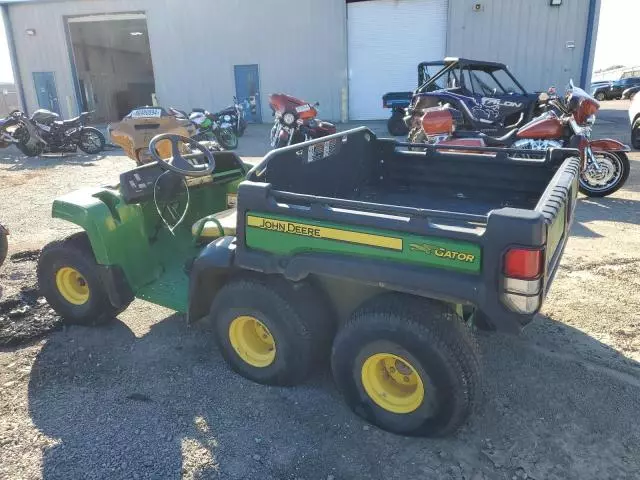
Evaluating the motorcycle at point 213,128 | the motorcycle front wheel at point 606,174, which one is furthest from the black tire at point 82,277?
the motorcycle at point 213,128

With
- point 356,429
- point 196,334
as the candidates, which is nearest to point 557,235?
point 356,429

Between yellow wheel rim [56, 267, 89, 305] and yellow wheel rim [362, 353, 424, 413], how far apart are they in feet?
7.51

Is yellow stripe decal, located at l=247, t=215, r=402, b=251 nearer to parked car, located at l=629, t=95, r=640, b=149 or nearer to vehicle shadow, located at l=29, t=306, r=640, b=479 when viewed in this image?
vehicle shadow, located at l=29, t=306, r=640, b=479

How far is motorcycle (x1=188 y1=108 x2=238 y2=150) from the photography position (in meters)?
12.3

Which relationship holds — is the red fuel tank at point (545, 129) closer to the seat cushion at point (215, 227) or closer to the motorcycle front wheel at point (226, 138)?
the seat cushion at point (215, 227)

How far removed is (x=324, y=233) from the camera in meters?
2.54

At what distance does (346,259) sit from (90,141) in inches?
499

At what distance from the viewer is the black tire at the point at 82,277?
12.0 feet

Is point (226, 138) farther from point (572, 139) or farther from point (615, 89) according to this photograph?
point (615, 89)

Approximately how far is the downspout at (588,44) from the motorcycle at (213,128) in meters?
11.8

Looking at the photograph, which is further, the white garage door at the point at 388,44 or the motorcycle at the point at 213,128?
the white garage door at the point at 388,44

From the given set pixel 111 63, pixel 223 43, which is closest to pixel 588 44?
pixel 223 43

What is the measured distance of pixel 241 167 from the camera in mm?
4359

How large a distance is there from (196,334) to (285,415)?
1184 millimetres
